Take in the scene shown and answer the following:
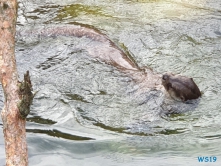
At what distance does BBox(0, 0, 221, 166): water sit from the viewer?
4332mm

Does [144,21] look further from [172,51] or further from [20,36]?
[20,36]

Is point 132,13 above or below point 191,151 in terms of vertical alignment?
above

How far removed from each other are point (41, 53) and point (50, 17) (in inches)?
52.1

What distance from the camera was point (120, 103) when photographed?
5238 millimetres

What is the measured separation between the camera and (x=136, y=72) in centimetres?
570

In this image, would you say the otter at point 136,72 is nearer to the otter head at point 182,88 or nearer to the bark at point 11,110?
the otter head at point 182,88

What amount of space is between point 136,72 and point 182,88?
2.89 feet

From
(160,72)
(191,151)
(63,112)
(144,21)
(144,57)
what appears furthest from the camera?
(144,21)

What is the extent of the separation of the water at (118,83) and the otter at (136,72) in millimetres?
98

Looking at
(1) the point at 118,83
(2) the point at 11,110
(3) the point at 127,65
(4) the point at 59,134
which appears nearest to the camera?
(2) the point at 11,110

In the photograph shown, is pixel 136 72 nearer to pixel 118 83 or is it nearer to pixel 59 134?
pixel 118 83

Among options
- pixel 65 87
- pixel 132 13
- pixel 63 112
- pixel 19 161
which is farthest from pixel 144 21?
pixel 19 161

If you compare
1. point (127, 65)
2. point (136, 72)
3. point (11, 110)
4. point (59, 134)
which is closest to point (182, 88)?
point (136, 72)

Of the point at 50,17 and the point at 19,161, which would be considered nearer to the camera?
the point at 19,161
